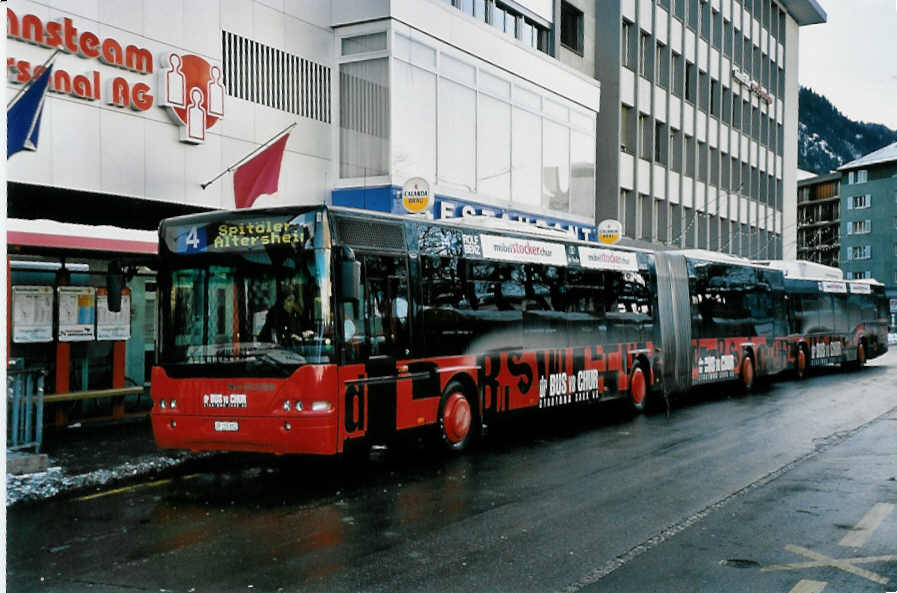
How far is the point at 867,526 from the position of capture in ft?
26.9

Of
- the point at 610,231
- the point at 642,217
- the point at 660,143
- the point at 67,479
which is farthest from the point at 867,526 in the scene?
the point at 660,143

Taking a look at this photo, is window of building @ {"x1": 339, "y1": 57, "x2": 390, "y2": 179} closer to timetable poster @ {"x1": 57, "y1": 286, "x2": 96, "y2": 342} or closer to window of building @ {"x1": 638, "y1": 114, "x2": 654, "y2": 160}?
timetable poster @ {"x1": 57, "y1": 286, "x2": 96, "y2": 342}

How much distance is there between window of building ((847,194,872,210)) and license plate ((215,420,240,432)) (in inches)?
4604

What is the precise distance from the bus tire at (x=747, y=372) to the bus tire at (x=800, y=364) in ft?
13.2

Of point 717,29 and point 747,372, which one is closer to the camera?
point 747,372

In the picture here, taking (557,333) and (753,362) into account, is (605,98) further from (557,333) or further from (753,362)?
(557,333)

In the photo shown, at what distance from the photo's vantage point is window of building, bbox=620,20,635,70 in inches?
1597

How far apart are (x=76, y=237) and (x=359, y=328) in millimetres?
4407

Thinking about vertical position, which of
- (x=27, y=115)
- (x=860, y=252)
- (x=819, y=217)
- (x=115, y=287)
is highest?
(x=819, y=217)

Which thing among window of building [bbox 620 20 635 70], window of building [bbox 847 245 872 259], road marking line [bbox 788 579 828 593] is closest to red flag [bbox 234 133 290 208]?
road marking line [bbox 788 579 828 593]

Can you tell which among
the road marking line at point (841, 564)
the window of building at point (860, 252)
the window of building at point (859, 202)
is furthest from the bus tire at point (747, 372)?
the window of building at point (860, 252)

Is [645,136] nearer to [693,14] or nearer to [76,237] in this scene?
[693,14]

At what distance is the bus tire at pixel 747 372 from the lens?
23.3 meters

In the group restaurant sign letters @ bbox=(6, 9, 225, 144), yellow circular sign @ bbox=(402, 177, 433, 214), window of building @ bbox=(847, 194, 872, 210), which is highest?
window of building @ bbox=(847, 194, 872, 210)
